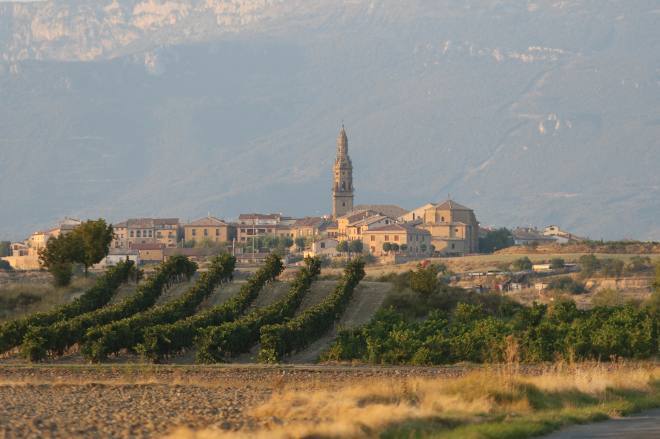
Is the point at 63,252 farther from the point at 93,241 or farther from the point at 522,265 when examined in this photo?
the point at 522,265

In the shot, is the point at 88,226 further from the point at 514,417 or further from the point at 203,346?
the point at 514,417

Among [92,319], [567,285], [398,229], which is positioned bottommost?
[92,319]

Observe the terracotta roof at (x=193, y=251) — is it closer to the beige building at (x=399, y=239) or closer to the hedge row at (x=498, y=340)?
the beige building at (x=399, y=239)

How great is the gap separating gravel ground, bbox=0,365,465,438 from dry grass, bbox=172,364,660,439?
950mm

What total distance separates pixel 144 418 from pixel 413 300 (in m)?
37.6

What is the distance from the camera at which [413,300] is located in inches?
2574

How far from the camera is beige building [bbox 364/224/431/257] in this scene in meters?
188

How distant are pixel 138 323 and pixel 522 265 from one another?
86.6m

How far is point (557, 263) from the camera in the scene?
132375 mm

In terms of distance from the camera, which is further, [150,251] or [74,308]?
[150,251]

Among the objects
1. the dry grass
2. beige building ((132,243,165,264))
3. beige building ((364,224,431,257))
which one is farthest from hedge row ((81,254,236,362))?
beige building ((364,224,431,257))

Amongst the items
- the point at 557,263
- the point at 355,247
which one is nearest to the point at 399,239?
the point at 355,247

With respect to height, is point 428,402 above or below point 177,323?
below

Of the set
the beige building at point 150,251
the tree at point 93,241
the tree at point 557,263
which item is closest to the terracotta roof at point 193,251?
the beige building at point 150,251
